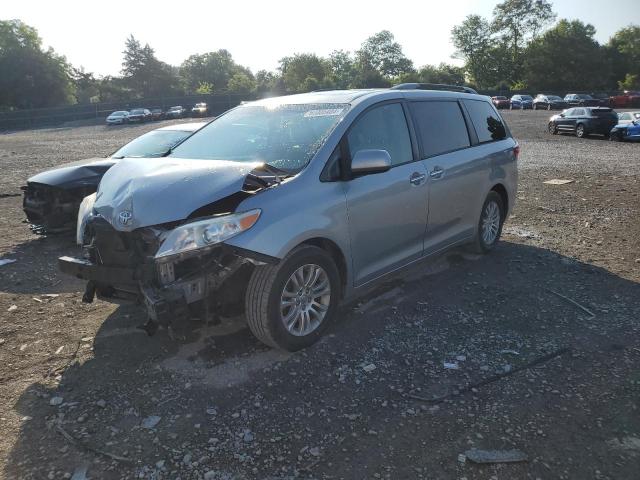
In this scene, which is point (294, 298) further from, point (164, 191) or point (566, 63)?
point (566, 63)

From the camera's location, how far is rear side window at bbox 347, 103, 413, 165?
4.12m

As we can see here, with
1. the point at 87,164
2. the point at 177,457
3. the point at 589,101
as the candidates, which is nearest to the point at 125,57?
the point at 589,101

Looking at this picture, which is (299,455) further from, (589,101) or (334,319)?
(589,101)

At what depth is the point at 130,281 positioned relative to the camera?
11.1 feet

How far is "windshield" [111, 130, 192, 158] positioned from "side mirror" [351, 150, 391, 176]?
167 inches

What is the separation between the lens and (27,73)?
223 ft

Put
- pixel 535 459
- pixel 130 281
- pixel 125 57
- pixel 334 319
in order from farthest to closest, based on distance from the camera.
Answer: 1. pixel 125 57
2. pixel 334 319
3. pixel 130 281
4. pixel 535 459

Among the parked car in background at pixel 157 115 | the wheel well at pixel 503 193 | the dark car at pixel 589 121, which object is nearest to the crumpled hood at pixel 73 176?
the wheel well at pixel 503 193

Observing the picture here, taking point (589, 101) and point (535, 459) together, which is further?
point (589, 101)

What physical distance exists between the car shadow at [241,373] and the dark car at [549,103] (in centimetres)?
5007

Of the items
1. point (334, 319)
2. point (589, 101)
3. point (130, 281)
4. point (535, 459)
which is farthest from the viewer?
point (589, 101)

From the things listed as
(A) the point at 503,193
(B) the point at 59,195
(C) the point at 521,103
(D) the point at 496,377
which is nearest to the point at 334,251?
(D) the point at 496,377

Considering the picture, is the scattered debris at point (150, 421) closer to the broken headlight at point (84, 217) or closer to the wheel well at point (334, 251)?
the wheel well at point (334, 251)

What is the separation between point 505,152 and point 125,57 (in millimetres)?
91535
